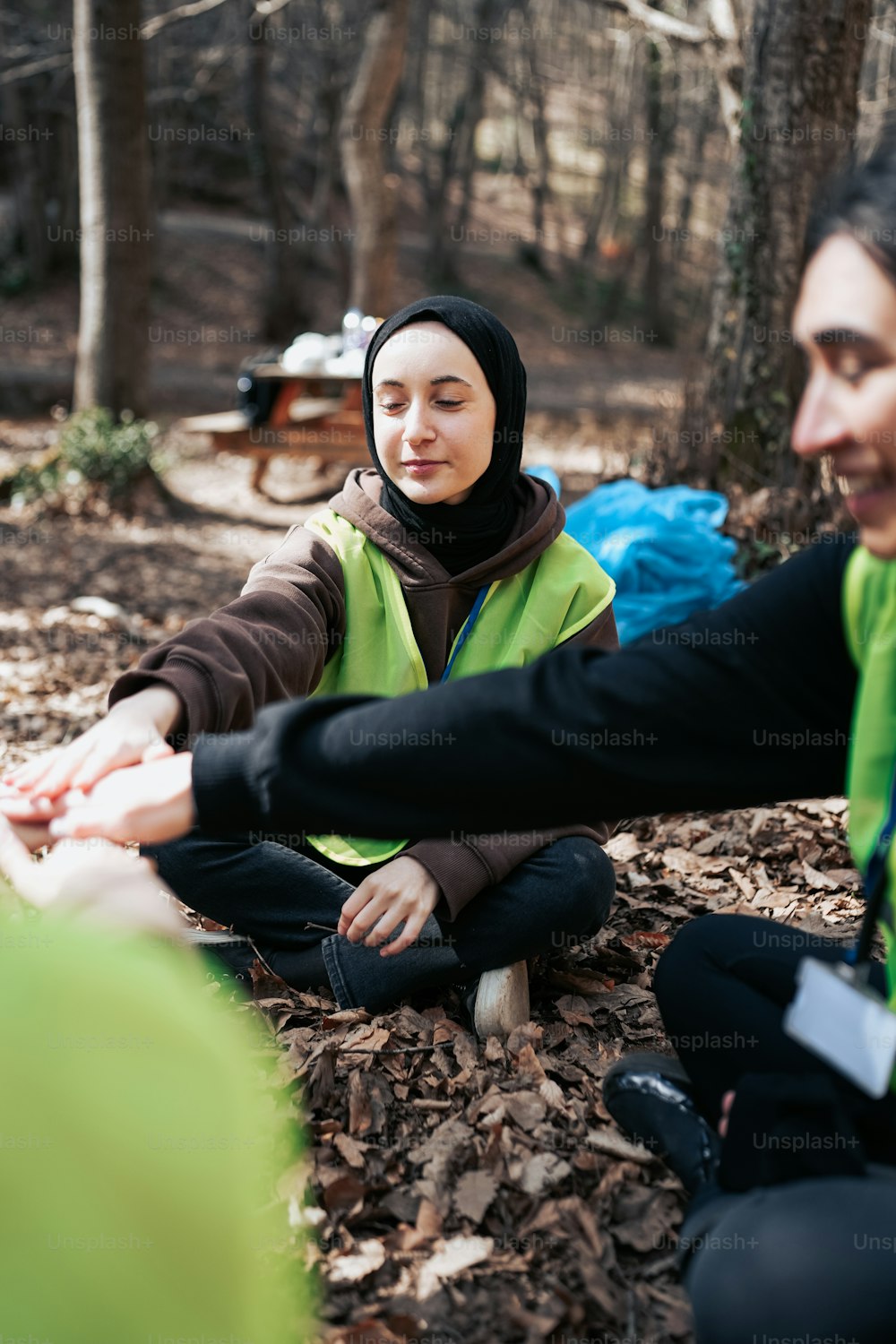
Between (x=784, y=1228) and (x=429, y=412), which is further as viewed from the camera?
(x=429, y=412)

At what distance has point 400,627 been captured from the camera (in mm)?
2680

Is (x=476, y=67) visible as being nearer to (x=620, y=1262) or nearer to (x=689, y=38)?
(x=689, y=38)

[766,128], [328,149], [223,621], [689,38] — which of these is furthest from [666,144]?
[223,621]

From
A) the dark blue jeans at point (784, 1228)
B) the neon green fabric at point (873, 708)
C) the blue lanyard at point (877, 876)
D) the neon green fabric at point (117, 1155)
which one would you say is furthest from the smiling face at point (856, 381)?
the neon green fabric at point (117, 1155)

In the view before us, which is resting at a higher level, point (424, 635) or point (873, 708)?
point (873, 708)

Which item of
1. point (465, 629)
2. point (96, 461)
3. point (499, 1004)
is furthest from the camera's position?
point (96, 461)

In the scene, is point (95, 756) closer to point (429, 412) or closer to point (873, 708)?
point (873, 708)

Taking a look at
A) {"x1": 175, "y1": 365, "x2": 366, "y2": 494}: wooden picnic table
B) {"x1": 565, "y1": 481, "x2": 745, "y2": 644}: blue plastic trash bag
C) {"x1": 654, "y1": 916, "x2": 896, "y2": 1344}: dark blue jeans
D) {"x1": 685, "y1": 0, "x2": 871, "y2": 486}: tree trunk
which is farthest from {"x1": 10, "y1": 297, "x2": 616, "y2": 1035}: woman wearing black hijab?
{"x1": 175, "y1": 365, "x2": 366, "y2": 494}: wooden picnic table

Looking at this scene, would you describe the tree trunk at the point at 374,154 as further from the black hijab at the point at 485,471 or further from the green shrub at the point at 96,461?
the black hijab at the point at 485,471

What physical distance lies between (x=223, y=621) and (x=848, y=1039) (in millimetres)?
1280

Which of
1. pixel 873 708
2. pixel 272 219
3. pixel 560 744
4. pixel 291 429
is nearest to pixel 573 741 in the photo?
pixel 560 744

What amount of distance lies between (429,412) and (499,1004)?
123 cm

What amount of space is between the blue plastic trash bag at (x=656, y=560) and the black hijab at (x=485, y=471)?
1.56 meters

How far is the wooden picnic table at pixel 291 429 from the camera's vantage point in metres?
9.15
